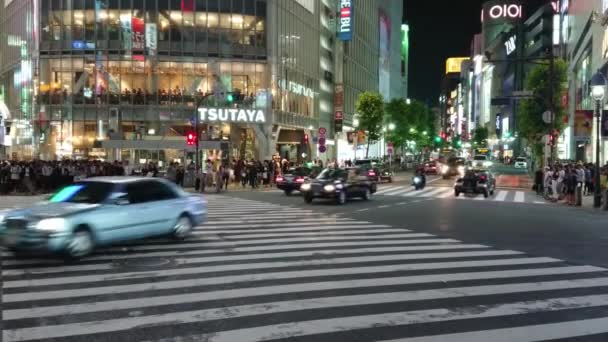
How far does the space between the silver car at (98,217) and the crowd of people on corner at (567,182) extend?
61.3 feet

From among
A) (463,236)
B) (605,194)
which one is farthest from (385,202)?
(463,236)

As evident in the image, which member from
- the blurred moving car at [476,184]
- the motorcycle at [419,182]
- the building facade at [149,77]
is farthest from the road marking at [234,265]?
the building facade at [149,77]

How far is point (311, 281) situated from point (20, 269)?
5.11m

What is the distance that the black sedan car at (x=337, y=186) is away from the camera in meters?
24.9

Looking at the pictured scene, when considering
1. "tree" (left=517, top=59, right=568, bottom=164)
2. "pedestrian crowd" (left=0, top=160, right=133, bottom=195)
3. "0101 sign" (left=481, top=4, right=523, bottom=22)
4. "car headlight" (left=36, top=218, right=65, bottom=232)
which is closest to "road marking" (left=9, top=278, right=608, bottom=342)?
"car headlight" (left=36, top=218, right=65, bottom=232)

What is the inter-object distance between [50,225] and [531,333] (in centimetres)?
816

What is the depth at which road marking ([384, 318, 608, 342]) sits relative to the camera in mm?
6695

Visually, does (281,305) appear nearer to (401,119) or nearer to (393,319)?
(393,319)

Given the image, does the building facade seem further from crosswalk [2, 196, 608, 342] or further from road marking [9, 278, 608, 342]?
road marking [9, 278, 608, 342]

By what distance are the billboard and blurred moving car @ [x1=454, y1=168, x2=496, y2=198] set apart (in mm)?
73827

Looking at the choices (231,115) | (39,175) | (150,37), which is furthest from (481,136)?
(39,175)

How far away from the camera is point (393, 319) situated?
7.47 meters

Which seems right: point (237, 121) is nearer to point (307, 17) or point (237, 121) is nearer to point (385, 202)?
point (307, 17)

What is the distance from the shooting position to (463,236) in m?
15.6
